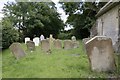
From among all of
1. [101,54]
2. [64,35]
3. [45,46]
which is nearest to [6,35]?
[45,46]

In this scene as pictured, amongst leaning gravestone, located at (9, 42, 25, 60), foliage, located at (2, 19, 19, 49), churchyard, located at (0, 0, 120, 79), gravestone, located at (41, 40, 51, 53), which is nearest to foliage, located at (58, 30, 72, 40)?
churchyard, located at (0, 0, 120, 79)

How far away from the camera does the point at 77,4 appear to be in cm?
3309

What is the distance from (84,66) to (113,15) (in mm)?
7560

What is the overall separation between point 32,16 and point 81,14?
24.0 ft

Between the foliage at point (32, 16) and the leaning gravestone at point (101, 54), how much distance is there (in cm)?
2623

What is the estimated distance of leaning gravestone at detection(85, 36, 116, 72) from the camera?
734 cm

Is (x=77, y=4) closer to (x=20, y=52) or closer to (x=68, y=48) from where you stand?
(x=68, y=48)

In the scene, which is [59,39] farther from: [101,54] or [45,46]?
[101,54]

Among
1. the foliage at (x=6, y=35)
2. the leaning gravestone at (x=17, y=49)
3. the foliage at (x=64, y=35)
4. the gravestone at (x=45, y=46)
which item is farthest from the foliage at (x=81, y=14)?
the leaning gravestone at (x=17, y=49)

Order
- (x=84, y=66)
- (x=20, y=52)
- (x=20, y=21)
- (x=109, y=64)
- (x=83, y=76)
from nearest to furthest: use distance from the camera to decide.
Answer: (x=83, y=76), (x=109, y=64), (x=84, y=66), (x=20, y=52), (x=20, y=21)

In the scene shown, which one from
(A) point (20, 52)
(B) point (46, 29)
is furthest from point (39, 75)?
(B) point (46, 29)

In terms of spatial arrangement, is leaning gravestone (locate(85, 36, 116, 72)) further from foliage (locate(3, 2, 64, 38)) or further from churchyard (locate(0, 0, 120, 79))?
foliage (locate(3, 2, 64, 38))

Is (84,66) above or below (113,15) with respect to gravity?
below

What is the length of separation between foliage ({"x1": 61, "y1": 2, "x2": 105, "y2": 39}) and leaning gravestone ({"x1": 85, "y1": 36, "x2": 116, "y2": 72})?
2394 cm
